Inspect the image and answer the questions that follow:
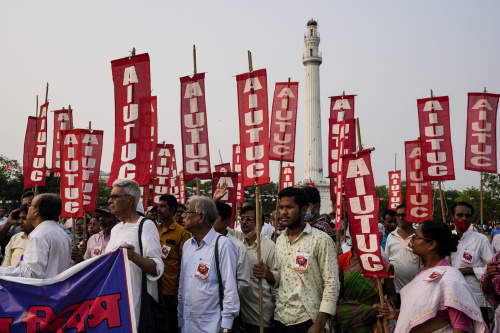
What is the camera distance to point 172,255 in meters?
5.45

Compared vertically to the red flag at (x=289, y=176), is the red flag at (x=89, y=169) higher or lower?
higher

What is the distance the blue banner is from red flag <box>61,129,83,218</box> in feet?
9.93

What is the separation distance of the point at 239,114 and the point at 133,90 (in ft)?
4.64

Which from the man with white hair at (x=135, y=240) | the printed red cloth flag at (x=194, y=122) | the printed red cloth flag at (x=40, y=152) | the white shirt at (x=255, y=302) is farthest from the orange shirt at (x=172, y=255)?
the printed red cloth flag at (x=40, y=152)

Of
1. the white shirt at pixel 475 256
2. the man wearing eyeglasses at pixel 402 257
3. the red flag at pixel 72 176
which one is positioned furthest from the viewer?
the red flag at pixel 72 176

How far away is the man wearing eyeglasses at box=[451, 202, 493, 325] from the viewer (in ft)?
19.0

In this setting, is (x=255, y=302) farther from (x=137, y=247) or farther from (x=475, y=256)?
(x=475, y=256)

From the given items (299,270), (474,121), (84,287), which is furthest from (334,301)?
(474,121)

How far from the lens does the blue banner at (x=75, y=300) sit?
4078 millimetres

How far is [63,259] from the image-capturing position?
4.44 metres

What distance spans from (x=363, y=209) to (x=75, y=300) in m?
2.52

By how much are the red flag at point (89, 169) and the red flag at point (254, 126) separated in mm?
2882

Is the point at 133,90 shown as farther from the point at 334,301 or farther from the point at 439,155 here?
the point at 439,155

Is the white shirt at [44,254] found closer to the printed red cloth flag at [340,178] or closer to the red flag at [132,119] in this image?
the red flag at [132,119]
